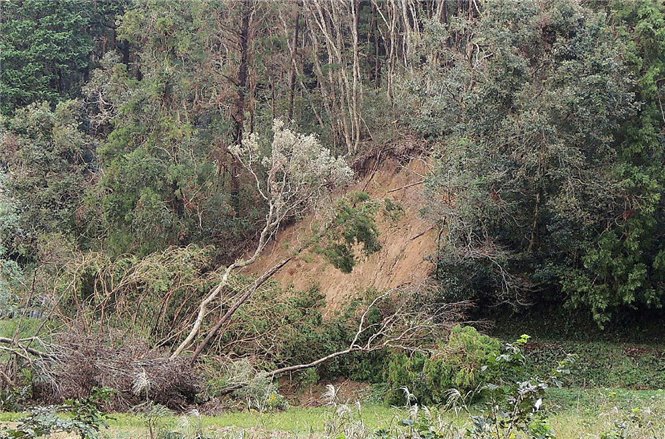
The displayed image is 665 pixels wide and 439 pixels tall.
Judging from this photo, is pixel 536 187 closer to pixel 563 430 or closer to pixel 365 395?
pixel 365 395

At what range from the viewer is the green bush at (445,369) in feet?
47.3

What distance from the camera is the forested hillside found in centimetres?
1532

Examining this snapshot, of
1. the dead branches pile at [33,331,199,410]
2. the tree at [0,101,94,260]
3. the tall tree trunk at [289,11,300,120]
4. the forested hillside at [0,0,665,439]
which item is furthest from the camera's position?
the tall tree trunk at [289,11,300,120]

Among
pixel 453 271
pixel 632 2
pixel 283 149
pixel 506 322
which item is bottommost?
pixel 506 322

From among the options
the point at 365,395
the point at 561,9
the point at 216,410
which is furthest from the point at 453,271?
the point at 216,410

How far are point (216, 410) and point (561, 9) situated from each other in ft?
42.4

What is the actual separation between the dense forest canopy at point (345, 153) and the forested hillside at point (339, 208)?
0.08 meters

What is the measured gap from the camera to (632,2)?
1877 centimetres

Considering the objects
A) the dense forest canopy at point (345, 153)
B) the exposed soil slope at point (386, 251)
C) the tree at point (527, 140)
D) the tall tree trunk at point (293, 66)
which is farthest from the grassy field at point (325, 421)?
the tall tree trunk at point (293, 66)

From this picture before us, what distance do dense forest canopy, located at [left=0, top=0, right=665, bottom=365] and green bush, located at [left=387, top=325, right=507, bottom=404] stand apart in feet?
9.80

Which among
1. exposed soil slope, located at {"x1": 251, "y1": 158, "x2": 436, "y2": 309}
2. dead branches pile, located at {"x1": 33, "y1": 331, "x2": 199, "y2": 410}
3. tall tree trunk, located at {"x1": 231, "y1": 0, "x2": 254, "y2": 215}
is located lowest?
exposed soil slope, located at {"x1": 251, "y1": 158, "x2": 436, "y2": 309}

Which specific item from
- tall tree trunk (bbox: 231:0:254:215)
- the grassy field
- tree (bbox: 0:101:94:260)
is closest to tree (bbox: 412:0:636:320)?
the grassy field

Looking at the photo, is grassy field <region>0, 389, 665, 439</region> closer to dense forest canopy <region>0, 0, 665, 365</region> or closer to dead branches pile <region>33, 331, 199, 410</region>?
dead branches pile <region>33, 331, 199, 410</region>

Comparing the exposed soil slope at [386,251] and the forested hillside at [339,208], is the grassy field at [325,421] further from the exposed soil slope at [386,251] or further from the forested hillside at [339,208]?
the exposed soil slope at [386,251]
